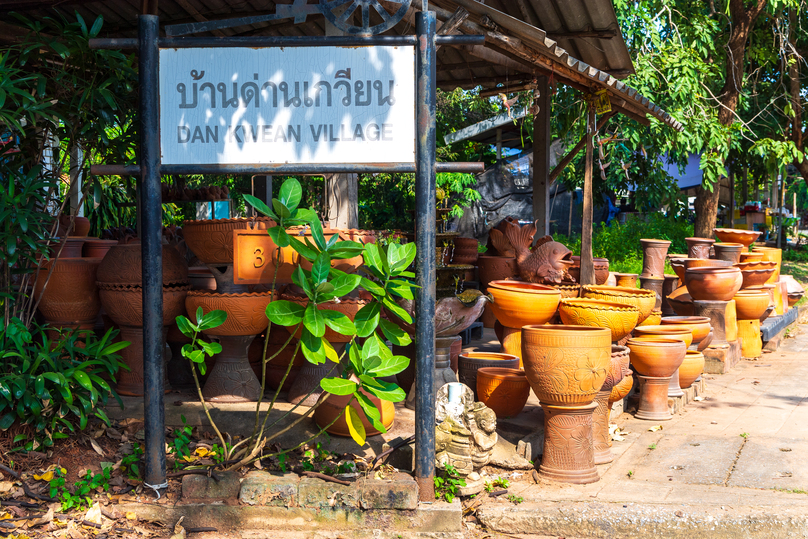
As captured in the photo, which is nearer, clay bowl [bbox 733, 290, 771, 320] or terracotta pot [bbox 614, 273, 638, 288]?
clay bowl [bbox 733, 290, 771, 320]

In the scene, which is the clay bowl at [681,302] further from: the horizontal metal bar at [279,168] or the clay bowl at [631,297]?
the horizontal metal bar at [279,168]

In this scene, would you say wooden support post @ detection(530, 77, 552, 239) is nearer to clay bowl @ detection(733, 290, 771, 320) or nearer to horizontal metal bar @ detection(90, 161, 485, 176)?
clay bowl @ detection(733, 290, 771, 320)

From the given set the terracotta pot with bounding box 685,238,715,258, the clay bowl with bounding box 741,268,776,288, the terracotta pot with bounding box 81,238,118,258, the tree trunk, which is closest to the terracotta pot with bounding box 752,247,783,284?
the clay bowl with bounding box 741,268,776,288

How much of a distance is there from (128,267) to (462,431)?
2.00 meters

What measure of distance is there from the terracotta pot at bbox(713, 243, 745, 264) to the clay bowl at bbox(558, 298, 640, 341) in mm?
3776

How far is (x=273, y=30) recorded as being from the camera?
5684mm

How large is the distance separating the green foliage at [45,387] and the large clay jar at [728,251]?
21.1ft

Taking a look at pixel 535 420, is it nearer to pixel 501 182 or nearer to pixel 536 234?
pixel 536 234

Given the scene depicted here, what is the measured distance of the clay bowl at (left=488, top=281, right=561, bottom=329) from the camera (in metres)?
4.62

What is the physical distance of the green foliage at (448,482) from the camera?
3.05 m

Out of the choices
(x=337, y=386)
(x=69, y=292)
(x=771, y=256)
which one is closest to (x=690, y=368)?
(x=337, y=386)

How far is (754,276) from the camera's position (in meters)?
7.25

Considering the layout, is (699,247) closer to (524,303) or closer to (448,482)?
(524,303)


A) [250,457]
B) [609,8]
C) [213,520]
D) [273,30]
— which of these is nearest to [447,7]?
[609,8]
